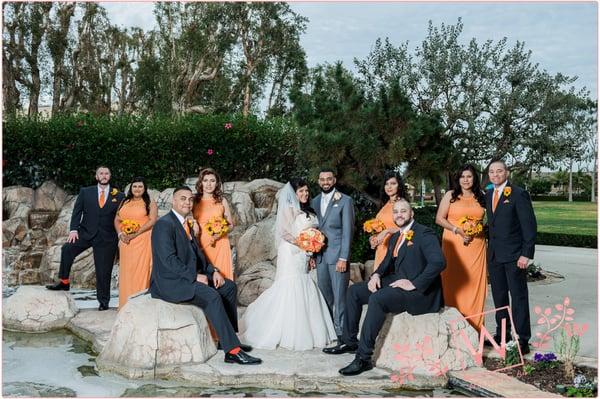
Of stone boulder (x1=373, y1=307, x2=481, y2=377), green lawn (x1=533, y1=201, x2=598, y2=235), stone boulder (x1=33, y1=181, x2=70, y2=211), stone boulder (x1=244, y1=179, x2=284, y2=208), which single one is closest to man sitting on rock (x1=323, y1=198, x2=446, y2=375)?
stone boulder (x1=373, y1=307, x2=481, y2=377)

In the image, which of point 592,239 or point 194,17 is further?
point 194,17

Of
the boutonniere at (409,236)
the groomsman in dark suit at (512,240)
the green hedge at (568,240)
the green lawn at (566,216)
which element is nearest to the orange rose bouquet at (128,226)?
the boutonniere at (409,236)

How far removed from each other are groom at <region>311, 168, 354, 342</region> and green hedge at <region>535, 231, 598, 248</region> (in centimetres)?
1553

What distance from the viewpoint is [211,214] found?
7.88 metres

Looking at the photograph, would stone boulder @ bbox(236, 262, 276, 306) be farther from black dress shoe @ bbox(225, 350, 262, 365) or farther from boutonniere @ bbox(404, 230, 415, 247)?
boutonniere @ bbox(404, 230, 415, 247)

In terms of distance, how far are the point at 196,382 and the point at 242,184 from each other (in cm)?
787

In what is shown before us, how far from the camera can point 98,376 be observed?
6.22 meters

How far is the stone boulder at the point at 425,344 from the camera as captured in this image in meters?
6.08

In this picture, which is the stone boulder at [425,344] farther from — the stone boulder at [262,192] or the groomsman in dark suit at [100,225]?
the stone boulder at [262,192]

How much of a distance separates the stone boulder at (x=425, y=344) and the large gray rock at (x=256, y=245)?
492cm

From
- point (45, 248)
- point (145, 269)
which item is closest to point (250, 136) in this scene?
point (45, 248)

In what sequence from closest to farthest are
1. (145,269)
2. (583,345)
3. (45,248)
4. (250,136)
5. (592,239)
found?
(583,345), (145,269), (45,248), (250,136), (592,239)

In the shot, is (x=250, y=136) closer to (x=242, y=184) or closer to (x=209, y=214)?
(x=242, y=184)

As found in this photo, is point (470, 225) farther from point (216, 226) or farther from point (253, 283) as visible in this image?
point (253, 283)
